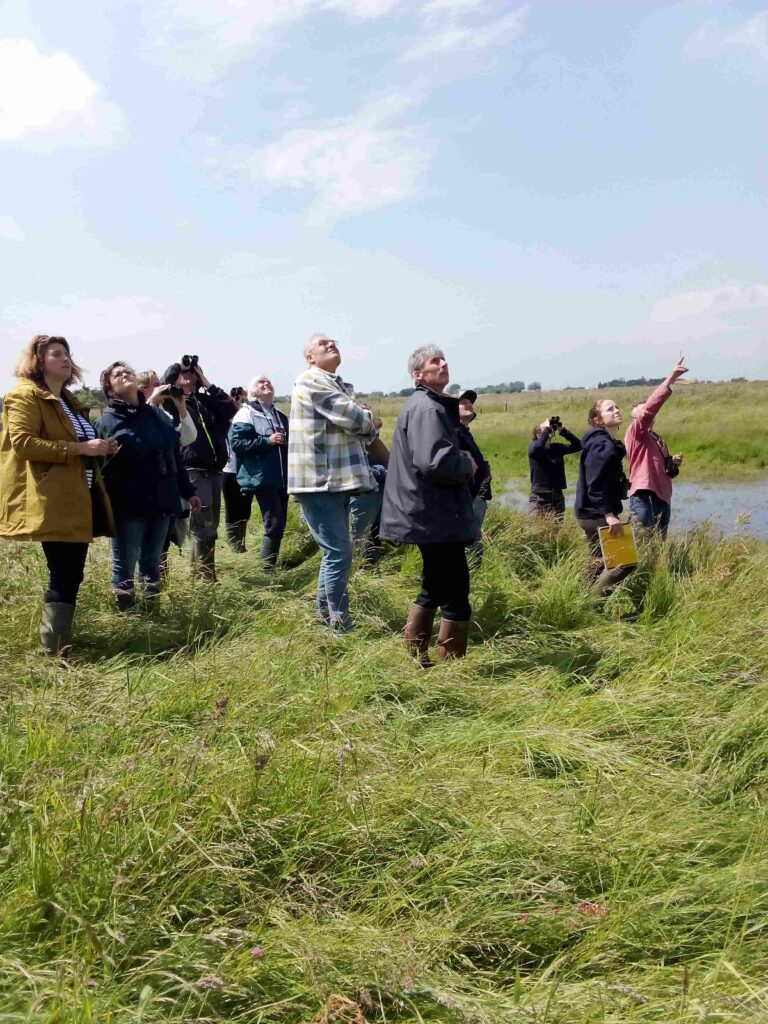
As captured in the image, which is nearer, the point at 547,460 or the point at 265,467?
the point at 265,467

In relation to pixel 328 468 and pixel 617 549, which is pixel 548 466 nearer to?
pixel 617 549

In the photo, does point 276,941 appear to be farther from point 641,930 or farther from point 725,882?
point 725,882

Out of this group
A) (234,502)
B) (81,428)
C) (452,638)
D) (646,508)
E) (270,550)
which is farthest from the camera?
(234,502)

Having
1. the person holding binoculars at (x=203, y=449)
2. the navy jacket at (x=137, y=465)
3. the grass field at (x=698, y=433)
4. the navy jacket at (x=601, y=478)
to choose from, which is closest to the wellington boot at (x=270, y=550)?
the person holding binoculars at (x=203, y=449)

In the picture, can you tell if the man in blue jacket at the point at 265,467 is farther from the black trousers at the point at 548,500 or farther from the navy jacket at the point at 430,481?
the black trousers at the point at 548,500

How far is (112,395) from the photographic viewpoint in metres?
4.96

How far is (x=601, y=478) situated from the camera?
19.8ft

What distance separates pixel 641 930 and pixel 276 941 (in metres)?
0.95

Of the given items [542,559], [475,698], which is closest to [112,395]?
[475,698]

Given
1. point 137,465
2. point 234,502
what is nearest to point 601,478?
point 234,502

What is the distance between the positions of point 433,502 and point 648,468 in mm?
2980

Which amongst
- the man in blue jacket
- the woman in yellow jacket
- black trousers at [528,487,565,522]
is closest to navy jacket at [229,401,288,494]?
the man in blue jacket

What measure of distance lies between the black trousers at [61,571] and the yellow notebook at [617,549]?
350cm

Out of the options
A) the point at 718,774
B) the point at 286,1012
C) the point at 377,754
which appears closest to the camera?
the point at 286,1012
